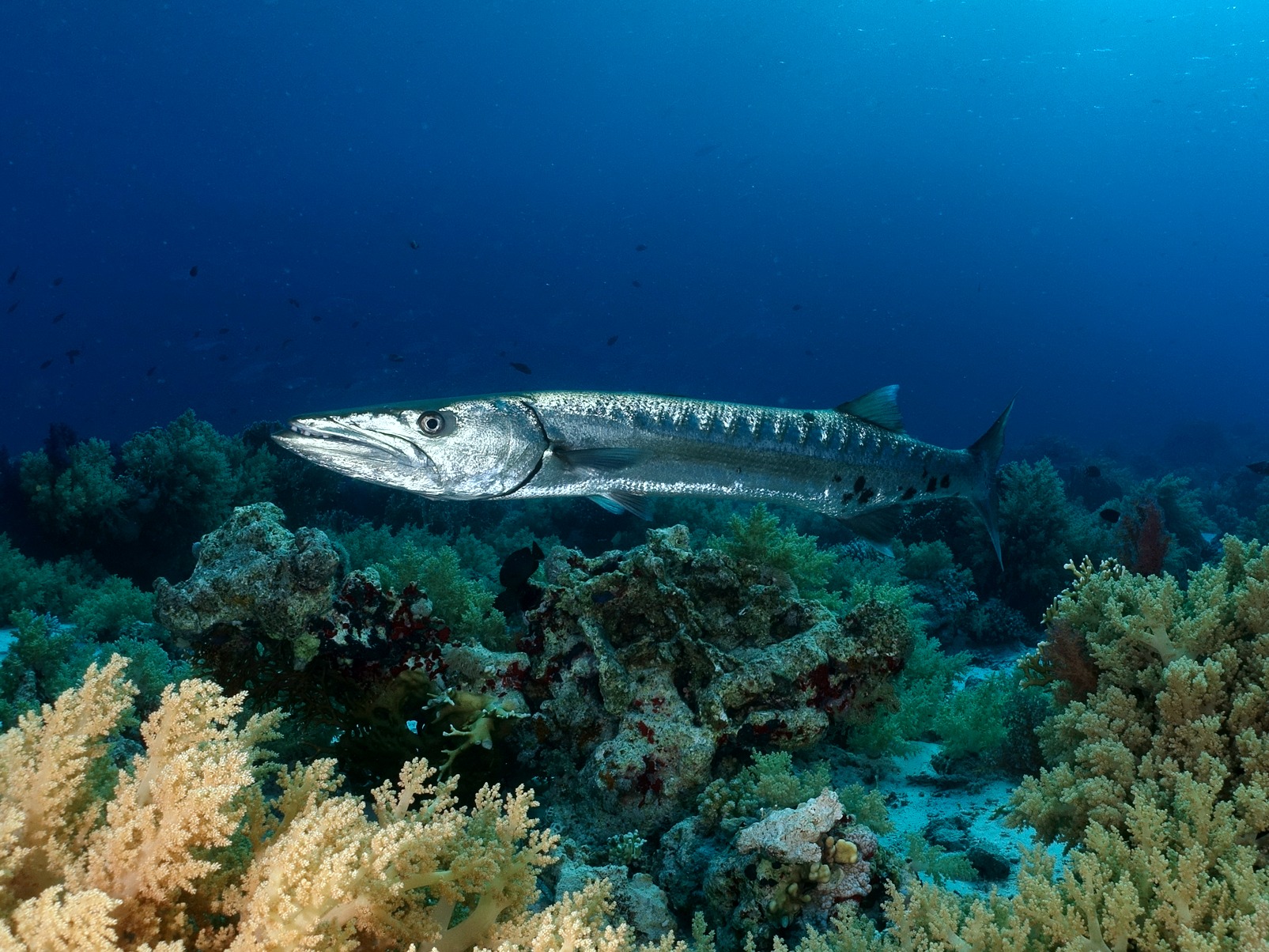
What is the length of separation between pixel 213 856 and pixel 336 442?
1.88 metres

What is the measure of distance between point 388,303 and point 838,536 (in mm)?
135596

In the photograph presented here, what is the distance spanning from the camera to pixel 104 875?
180cm

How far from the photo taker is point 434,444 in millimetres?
3635

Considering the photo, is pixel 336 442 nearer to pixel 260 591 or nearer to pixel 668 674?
pixel 260 591

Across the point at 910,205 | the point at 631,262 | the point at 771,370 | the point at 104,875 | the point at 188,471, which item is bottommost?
the point at 104,875

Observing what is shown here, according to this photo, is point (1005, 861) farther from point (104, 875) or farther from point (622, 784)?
point (104, 875)

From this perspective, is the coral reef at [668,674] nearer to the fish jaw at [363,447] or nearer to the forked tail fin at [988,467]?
the fish jaw at [363,447]

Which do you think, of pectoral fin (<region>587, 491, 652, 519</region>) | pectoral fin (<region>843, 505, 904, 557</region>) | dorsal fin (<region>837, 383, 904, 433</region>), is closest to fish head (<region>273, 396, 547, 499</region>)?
pectoral fin (<region>587, 491, 652, 519</region>)

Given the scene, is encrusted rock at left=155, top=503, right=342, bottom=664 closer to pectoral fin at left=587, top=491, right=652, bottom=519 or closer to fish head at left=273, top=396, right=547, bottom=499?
fish head at left=273, top=396, right=547, bottom=499

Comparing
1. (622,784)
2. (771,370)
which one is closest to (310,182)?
(771,370)

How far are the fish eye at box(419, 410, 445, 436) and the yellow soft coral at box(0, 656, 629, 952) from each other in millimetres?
1723

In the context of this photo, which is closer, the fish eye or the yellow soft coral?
the yellow soft coral

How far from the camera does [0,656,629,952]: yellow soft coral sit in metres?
1.67

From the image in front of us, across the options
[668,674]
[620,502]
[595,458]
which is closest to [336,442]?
[595,458]
